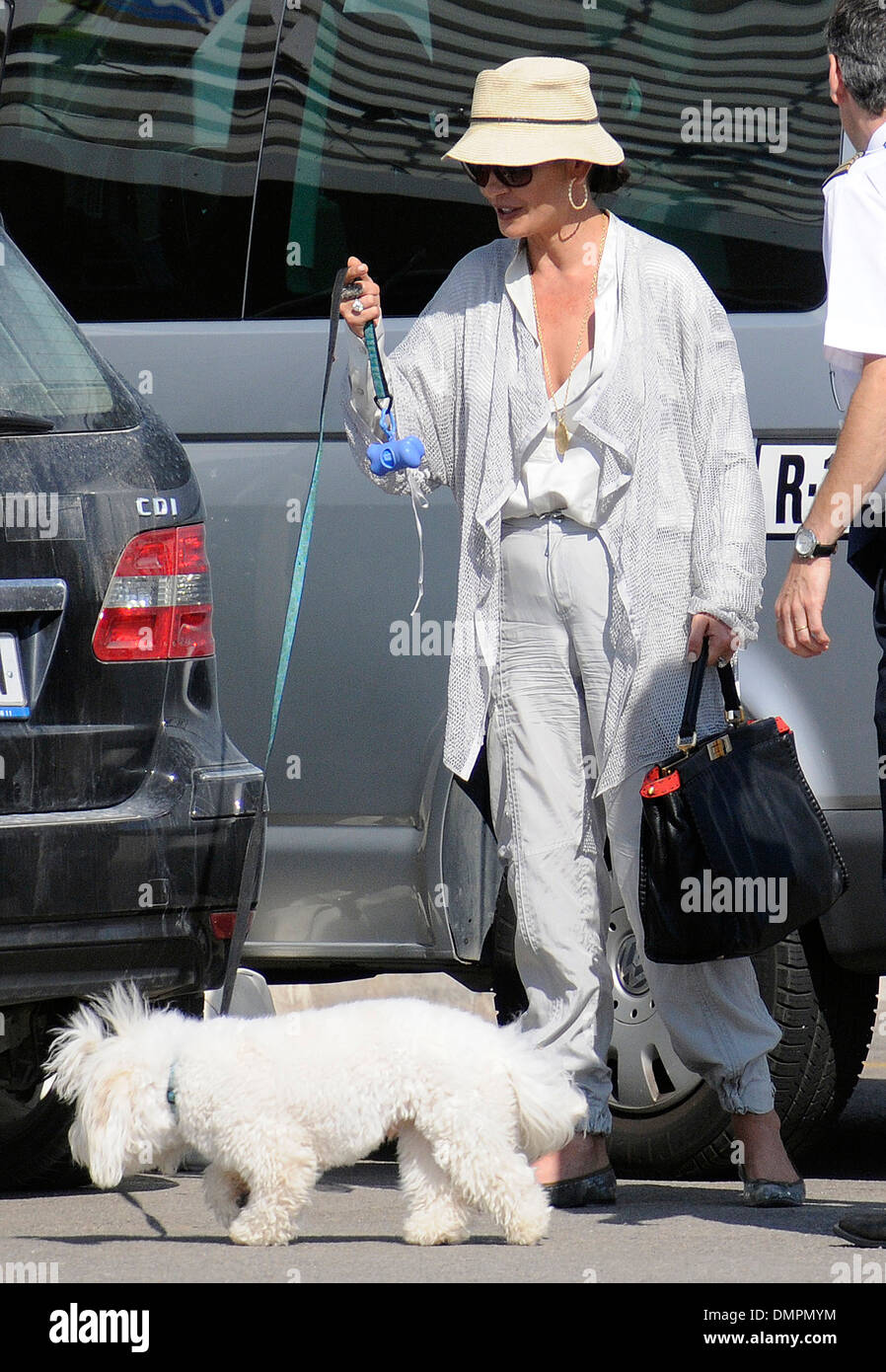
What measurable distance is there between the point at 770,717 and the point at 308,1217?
1.29 metres

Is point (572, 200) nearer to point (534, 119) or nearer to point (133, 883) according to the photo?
point (534, 119)

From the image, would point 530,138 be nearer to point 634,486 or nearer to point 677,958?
point 634,486

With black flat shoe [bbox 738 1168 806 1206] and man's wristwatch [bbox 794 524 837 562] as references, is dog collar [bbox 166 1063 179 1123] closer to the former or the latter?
black flat shoe [bbox 738 1168 806 1206]

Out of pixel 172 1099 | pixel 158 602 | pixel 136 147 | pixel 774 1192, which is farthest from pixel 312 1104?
pixel 136 147

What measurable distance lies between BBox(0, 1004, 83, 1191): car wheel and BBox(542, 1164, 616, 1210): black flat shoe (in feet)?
3.40

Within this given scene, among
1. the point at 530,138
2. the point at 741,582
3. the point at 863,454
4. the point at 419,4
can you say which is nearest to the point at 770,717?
the point at 741,582

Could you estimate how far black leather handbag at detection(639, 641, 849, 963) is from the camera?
4.03 metres

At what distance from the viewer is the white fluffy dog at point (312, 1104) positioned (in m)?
3.63

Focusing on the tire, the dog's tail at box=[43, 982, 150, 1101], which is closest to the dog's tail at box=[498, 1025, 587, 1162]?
the dog's tail at box=[43, 982, 150, 1101]

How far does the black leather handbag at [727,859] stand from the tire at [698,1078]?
1.83 ft

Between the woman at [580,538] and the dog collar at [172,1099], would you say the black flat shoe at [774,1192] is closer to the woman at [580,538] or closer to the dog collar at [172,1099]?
the woman at [580,538]

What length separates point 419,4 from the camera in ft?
15.9

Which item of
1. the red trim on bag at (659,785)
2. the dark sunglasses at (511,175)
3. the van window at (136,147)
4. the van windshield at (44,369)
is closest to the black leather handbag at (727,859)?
the red trim on bag at (659,785)

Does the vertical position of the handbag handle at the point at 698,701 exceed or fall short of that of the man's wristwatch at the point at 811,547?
it falls short
